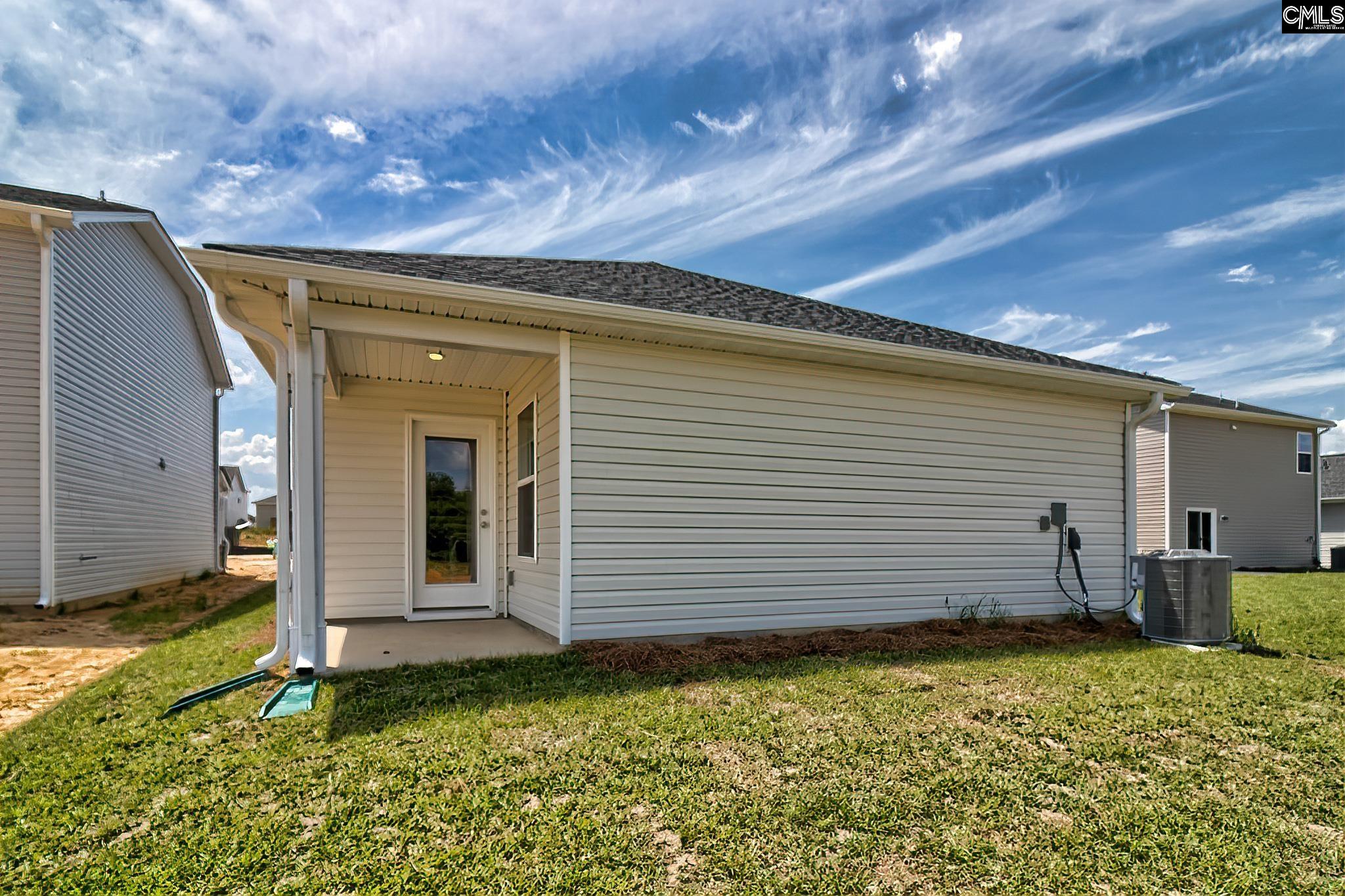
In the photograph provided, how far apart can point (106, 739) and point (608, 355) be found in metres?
3.78

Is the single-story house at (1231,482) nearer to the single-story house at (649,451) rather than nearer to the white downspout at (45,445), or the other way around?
the single-story house at (649,451)

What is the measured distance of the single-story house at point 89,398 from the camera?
7383mm

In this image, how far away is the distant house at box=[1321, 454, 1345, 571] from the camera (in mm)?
23345

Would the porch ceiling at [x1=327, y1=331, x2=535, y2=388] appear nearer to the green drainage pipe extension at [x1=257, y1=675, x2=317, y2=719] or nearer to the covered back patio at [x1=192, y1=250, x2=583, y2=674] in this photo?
the covered back patio at [x1=192, y1=250, x2=583, y2=674]

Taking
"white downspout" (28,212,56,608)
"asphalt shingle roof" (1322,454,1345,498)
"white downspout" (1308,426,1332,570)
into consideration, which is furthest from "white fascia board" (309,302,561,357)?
"asphalt shingle roof" (1322,454,1345,498)

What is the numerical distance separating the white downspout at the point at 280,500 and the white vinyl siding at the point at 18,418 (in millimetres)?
4951

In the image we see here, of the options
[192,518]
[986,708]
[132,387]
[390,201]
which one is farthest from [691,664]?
[192,518]

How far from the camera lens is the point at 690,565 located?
220 inches

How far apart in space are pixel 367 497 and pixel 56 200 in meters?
6.55

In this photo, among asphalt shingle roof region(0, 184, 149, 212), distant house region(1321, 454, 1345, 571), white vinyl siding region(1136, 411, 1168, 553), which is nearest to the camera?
asphalt shingle roof region(0, 184, 149, 212)

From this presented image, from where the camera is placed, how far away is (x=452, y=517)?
702 centimetres

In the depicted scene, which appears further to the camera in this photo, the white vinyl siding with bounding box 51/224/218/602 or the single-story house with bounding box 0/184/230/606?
the white vinyl siding with bounding box 51/224/218/602

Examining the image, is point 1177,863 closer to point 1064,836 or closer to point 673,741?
point 1064,836

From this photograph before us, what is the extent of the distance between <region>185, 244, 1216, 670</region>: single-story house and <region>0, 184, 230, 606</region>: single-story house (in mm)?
3722
